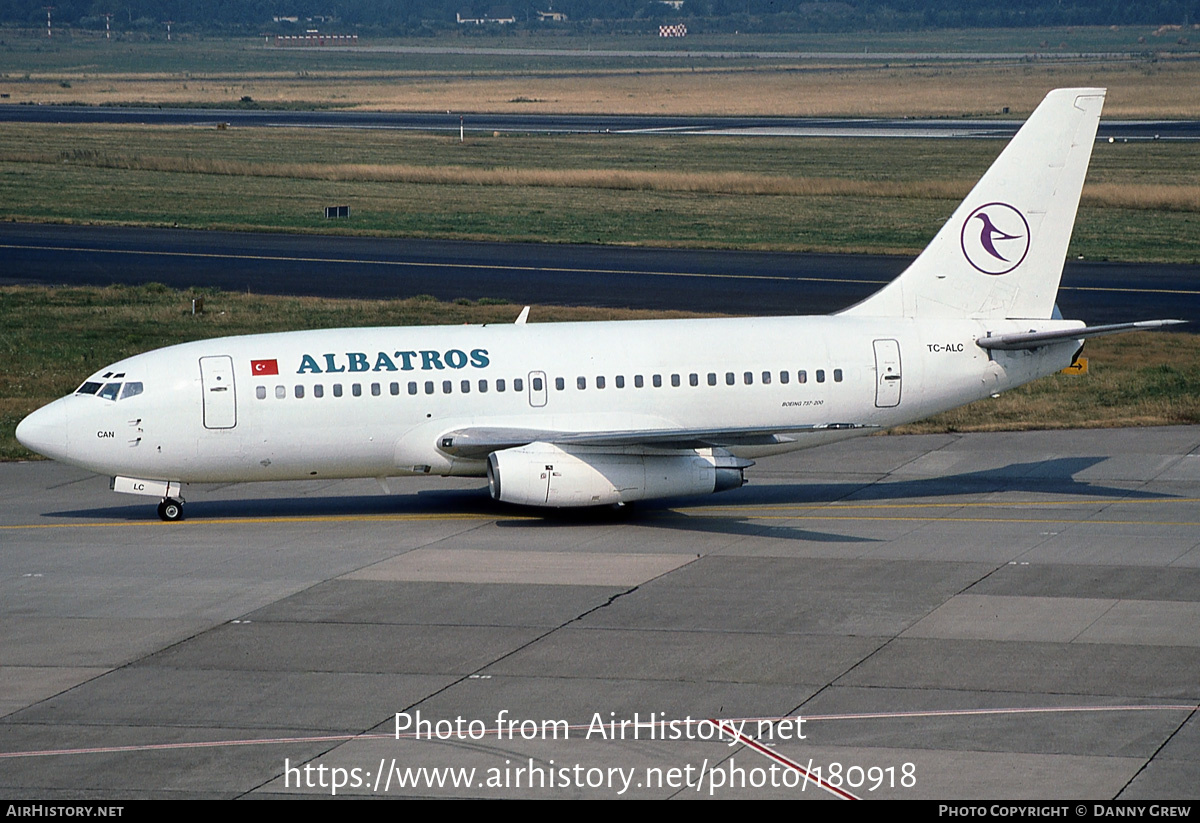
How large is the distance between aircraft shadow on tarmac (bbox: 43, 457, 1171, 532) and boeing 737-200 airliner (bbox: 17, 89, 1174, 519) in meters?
1.28

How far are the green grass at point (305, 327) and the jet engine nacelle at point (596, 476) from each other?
12.1 meters

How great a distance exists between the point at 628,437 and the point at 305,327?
25.6 meters

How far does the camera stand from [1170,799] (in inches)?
687

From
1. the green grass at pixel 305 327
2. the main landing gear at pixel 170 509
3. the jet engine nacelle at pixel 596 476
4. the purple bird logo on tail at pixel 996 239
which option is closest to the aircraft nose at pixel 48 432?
the main landing gear at pixel 170 509

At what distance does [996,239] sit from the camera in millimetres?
34656

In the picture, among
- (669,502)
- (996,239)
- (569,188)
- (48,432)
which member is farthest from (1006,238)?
(569,188)

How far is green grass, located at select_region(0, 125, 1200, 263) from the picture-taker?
7988 cm

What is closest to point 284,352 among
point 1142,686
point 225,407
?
point 225,407

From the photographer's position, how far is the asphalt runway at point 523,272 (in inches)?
2351

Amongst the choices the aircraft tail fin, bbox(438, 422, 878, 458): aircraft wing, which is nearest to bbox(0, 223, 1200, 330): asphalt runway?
the aircraft tail fin

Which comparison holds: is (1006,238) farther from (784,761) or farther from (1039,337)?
(784,761)

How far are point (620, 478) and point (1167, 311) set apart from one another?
32.2 metres

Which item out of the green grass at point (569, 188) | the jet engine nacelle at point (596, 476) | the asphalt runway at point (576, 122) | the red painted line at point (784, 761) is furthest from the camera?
the asphalt runway at point (576, 122)

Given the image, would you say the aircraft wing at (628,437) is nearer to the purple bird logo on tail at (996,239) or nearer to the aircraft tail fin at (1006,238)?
the aircraft tail fin at (1006,238)
